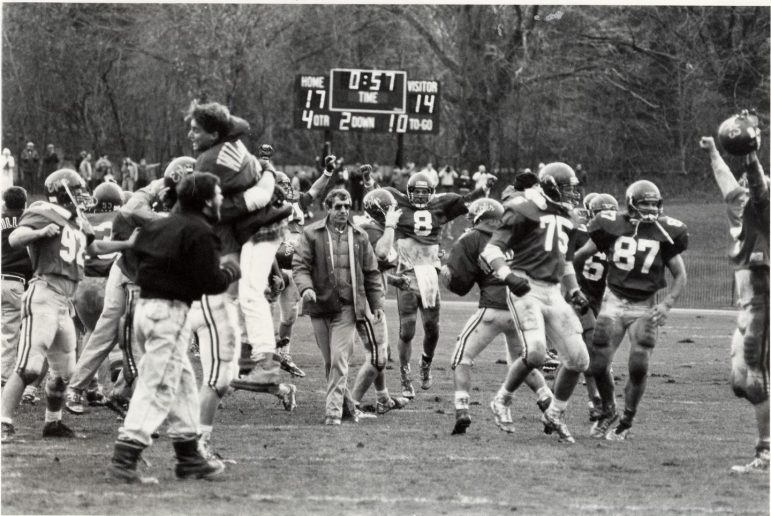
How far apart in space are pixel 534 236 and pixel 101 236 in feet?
12.3

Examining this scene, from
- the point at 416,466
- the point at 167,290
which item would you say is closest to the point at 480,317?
the point at 416,466

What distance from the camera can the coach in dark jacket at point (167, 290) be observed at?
7.63 m

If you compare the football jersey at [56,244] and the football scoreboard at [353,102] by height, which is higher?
the football scoreboard at [353,102]

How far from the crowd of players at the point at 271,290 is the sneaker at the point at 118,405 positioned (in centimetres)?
2

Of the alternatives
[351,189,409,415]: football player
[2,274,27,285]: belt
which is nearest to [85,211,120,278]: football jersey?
[2,274,27,285]: belt

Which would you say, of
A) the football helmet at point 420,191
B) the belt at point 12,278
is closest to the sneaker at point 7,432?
the belt at point 12,278

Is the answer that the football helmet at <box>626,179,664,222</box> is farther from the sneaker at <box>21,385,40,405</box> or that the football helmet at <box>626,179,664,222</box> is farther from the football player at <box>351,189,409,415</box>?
the sneaker at <box>21,385,40,405</box>

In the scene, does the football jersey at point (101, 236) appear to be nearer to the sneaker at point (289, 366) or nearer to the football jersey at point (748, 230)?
the sneaker at point (289, 366)

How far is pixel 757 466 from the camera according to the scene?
8547 millimetres

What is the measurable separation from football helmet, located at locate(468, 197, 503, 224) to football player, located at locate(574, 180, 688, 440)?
142cm

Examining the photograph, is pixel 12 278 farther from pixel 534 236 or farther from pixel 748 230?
pixel 748 230

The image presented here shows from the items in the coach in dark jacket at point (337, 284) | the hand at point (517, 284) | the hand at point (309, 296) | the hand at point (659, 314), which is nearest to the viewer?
the hand at point (517, 284)

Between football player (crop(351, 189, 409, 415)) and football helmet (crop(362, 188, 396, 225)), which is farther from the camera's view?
football helmet (crop(362, 188, 396, 225))

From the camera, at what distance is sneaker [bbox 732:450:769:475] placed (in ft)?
27.8
